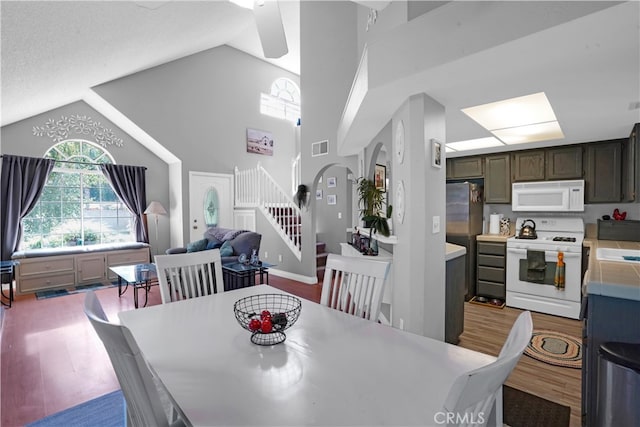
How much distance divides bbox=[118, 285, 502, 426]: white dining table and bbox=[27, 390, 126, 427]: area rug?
0.92m

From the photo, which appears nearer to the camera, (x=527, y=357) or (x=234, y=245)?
(x=527, y=357)

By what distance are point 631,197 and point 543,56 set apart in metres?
2.71

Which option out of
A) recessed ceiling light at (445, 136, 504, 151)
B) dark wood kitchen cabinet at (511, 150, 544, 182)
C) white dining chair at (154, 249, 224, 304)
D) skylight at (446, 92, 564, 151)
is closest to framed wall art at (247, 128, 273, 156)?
recessed ceiling light at (445, 136, 504, 151)

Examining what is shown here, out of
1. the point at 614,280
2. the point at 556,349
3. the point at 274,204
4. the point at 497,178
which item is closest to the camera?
the point at 614,280

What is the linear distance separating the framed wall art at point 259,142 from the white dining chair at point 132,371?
7477mm

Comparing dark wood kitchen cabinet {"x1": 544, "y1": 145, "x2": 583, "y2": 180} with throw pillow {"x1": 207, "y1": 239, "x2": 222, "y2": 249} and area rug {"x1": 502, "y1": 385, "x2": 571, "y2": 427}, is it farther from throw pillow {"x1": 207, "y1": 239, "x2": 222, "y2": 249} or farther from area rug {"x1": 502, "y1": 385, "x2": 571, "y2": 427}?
throw pillow {"x1": 207, "y1": 239, "x2": 222, "y2": 249}

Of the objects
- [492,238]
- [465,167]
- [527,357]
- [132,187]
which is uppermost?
[465,167]

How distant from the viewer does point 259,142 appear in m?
8.22

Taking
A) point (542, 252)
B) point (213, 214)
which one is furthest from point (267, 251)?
point (542, 252)

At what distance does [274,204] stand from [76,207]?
3720 mm

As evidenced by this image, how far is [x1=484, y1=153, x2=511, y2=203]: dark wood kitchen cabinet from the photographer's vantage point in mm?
4547

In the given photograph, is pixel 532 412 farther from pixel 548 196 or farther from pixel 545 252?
pixel 548 196

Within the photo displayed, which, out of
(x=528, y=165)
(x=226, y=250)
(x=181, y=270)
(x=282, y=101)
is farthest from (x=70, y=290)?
(x=528, y=165)

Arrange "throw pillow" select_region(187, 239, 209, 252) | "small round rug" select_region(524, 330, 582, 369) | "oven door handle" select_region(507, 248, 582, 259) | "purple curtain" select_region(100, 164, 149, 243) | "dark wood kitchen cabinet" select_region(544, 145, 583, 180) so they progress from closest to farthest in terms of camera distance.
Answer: "small round rug" select_region(524, 330, 582, 369), "oven door handle" select_region(507, 248, 582, 259), "dark wood kitchen cabinet" select_region(544, 145, 583, 180), "throw pillow" select_region(187, 239, 209, 252), "purple curtain" select_region(100, 164, 149, 243)
